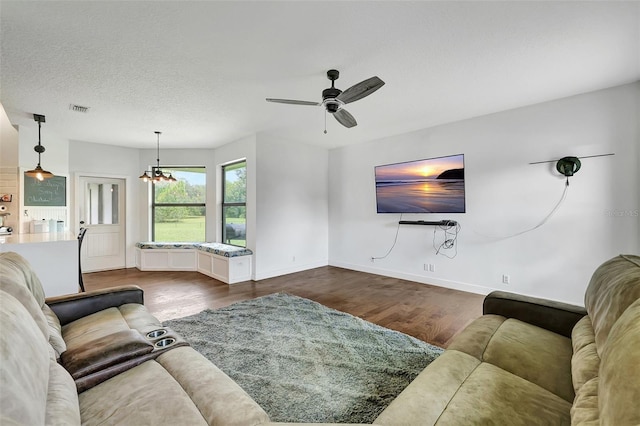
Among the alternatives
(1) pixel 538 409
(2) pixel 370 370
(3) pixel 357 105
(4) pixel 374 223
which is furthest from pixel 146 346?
(4) pixel 374 223

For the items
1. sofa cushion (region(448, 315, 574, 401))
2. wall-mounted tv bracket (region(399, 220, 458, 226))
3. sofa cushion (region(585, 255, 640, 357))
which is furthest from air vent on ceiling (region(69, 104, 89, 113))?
sofa cushion (region(585, 255, 640, 357))

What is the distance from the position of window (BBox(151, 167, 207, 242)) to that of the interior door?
2.17 feet

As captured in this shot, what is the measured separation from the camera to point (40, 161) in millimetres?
4828

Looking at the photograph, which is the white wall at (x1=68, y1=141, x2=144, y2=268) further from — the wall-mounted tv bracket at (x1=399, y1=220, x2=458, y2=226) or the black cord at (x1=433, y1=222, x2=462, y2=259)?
the black cord at (x1=433, y1=222, x2=462, y2=259)

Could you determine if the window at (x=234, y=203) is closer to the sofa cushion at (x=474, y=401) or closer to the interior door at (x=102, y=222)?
the interior door at (x=102, y=222)

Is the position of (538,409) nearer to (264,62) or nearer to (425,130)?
(264,62)

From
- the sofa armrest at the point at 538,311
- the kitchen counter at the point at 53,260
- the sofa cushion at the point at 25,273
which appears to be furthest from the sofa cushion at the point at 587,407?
the kitchen counter at the point at 53,260

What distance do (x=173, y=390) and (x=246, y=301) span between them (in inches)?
105

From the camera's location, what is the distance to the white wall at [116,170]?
542 cm

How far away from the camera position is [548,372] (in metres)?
1.35

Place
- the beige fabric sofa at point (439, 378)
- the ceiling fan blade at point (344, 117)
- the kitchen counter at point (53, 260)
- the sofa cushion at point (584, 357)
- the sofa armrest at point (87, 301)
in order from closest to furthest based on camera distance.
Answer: the beige fabric sofa at point (439, 378), the sofa cushion at point (584, 357), the sofa armrest at point (87, 301), the ceiling fan blade at point (344, 117), the kitchen counter at point (53, 260)

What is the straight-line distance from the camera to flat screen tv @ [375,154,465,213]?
4.40 meters

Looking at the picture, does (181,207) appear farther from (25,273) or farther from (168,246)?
(25,273)

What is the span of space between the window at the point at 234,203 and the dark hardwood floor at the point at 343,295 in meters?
1.03
